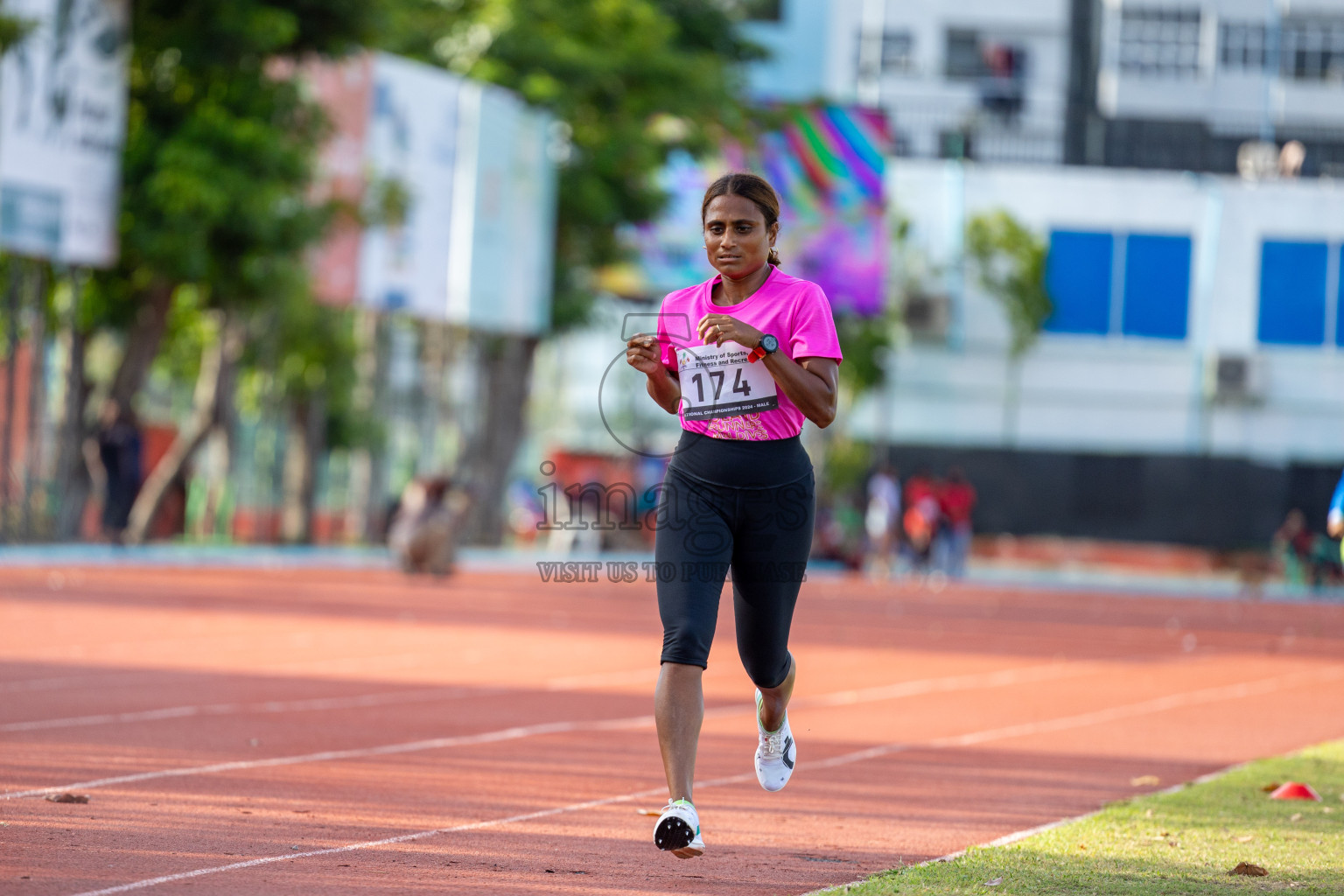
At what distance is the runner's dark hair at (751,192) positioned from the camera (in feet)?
21.1

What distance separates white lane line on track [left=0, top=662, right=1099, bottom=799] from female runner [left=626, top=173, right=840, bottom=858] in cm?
266

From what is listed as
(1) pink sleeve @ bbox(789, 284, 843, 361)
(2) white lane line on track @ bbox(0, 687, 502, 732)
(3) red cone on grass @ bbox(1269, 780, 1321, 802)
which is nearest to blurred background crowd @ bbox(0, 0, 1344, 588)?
(2) white lane line on track @ bbox(0, 687, 502, 732)

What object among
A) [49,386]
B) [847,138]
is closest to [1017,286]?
[847,138]

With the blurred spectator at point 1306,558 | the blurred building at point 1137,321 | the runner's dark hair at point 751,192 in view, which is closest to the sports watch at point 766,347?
the runner's dark hair at point 751,192

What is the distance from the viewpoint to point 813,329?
6.31 metres

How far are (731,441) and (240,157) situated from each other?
21.5 meters

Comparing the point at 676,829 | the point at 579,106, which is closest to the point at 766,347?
the point at 676,829

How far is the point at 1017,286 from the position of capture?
4656 centimetres

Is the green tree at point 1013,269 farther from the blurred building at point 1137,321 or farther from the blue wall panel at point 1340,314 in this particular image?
the blue wall panel at point 1340,314

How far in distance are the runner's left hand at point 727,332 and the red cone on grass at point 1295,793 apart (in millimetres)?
3933

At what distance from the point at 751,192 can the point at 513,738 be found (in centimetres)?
453

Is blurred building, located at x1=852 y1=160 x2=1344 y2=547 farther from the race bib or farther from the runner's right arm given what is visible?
the race bib

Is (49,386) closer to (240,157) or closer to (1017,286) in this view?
(240,157)

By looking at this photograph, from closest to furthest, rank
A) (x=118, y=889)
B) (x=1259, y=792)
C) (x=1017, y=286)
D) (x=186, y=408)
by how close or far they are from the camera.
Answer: (x=118, y=889)
(x=1259, y=792)
(x=186, y=408)
(x=1017, y=286)
